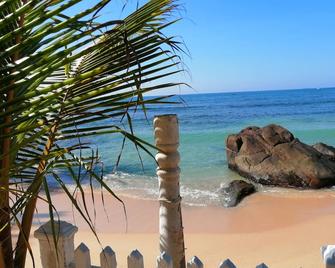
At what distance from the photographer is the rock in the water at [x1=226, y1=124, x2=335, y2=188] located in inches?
402

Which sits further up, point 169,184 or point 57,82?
point 57,82

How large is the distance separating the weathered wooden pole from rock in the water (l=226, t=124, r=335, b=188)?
321 inches

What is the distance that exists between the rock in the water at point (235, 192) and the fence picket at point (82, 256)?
20.9 feet

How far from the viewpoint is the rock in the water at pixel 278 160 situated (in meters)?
10.2

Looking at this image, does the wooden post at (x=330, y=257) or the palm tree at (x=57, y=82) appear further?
the wooden post at (x=330, y=257)

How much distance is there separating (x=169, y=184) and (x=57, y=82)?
1.19 metres

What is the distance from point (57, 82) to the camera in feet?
4.97

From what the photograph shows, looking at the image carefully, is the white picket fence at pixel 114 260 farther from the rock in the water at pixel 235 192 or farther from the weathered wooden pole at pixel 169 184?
the rock in the water at pixel 235 192

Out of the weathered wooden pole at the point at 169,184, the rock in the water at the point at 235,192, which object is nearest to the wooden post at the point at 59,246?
the weathered wooden pole at the point at 169,184

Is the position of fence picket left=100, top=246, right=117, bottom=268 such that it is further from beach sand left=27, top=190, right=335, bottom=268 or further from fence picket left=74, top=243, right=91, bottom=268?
beach sand left=27, top=190, right=335, bottom=268

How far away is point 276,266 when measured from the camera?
199 inches

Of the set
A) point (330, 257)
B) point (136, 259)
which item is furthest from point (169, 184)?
point (330, 257)

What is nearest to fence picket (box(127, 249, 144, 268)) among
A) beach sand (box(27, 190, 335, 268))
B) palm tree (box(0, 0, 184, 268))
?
palm tree (box(0, 0, 184, 268))

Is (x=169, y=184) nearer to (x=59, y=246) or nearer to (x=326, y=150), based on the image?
(x=59, y=246)
